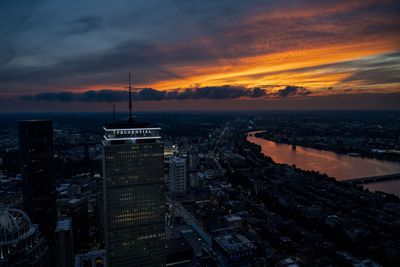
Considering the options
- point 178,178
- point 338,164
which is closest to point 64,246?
point 178,178

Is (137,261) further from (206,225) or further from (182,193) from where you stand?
(182,193)

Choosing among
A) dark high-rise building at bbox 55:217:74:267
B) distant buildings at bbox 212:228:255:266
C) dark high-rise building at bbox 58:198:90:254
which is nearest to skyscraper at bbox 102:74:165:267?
distant buildings at bbox 212:228:255:266

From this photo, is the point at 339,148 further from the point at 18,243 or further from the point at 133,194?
the point at 18,243

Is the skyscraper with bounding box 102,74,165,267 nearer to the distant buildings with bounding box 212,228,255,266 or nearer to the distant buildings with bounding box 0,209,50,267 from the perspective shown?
the distant buildings with bounding box 212,228,255,266

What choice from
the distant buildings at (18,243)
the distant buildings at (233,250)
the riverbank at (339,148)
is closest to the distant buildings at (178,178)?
the distant buildings at (233,250)

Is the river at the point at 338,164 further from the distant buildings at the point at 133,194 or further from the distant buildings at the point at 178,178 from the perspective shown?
the distant buildings at the point at 133,194

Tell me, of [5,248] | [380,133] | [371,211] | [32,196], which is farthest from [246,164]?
[380,133]

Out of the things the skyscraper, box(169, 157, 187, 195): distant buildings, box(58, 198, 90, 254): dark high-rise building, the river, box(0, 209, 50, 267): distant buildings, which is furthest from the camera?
the river
